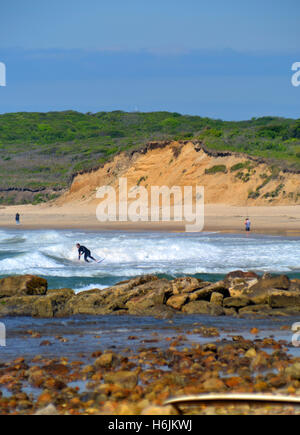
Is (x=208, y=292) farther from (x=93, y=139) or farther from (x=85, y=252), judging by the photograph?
(x=93, y=139)

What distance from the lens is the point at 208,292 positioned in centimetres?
1315

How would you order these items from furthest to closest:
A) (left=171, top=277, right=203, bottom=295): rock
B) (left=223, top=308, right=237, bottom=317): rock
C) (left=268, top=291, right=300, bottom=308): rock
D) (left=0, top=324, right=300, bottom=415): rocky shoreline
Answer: (left=171, top=277, right=203, bottom=295): rock, (left=268, top=291, right=300, bottom=308): rock, (left=223, top=308, right=237, bottom=317): rock, (left=0, top=324, right=300, bottom=415): rocky shoreline

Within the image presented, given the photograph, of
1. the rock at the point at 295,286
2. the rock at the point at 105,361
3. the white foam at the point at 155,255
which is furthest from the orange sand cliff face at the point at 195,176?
the rock at the point at 105,361

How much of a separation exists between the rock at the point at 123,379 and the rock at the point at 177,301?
5416 millimetres

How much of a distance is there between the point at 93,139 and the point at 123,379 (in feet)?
264

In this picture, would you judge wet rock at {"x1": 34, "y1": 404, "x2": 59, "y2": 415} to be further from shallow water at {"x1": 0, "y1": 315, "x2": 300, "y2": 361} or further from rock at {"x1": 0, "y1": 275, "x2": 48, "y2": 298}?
rock at {"x1": 0, "y1": 275, "x2": 48, "y2": 298}

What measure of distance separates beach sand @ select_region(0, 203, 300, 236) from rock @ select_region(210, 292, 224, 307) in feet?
51.9

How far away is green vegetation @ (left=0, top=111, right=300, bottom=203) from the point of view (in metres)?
48.7

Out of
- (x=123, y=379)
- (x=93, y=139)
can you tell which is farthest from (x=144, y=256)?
(x=93, y=139)

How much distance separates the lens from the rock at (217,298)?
12797 mm

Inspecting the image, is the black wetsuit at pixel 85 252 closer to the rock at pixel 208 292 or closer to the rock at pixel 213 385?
the rock at pixel 208 292

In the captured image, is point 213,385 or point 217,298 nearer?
point 213,385

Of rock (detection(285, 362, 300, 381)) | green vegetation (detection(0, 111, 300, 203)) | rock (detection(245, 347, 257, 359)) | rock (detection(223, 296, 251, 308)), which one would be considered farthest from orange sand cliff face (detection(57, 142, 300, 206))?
rock (detection(285, 362, 300, 381))

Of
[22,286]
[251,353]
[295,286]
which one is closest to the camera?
[251,353]
